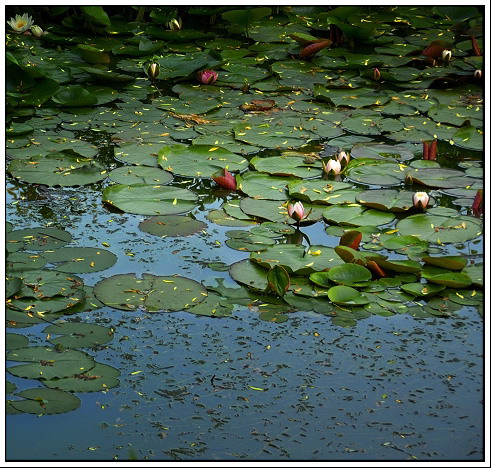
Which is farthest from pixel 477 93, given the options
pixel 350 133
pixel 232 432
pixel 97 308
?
pixel 232 432

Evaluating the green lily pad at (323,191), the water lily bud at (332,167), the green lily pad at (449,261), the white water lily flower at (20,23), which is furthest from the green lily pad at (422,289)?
the white water lily flower at (20,23)

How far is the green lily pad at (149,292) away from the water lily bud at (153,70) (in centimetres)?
253

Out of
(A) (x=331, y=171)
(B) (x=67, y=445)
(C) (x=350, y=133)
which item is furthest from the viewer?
(C) (x=350, y=133)

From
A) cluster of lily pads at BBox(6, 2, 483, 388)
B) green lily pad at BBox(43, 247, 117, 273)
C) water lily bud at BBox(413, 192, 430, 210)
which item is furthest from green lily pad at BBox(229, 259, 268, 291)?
water lily bud at BBox(413, 192, 430, 210)

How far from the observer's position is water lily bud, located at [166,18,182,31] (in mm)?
6346

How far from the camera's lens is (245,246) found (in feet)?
11.6

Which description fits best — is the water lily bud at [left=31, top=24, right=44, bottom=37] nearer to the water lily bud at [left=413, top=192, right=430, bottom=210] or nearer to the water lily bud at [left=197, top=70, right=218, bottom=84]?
the water lily bud at [left=197, top=70, right=218, bottom=84]

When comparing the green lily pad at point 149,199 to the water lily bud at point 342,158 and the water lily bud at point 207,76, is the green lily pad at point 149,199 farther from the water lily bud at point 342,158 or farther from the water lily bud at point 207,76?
the water lily bud at point 207,76

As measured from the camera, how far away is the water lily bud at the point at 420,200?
147 inches

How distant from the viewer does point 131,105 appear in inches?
202

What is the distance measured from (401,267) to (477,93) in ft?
8.01

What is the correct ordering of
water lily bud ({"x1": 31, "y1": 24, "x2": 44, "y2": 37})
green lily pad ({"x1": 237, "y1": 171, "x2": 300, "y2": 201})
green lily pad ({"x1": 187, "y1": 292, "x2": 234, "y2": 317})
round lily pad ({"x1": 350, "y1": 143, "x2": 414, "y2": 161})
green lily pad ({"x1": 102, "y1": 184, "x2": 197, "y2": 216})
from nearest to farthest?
green lily pad ({"x1": 187, "y1": 292, "x2": 234, "y2": 317}), green lily pad ({"x1": 102, "y1": 184, "x2": 197, "y2": 216}), green lily pad ({"x1": 237, "y1": 171, "x2": 300, "y2": 201}), round lily pad ({"x1": 350, "y1": 143, "x2": 414, "y2": 161}), water lily bud ({"x1": 31, "y1": 24, "x2": 44, "y2": 37})

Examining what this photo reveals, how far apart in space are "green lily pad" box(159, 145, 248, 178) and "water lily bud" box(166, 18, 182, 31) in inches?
87.4

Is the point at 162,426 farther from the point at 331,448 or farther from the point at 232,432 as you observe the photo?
the point at 331,448
